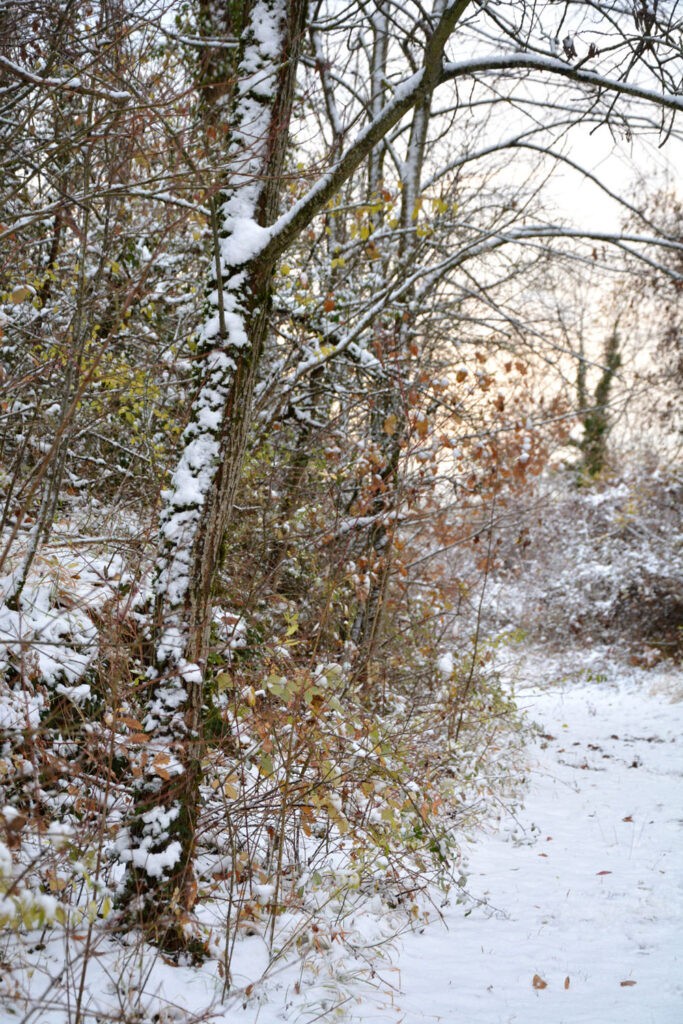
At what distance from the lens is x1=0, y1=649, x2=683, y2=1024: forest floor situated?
2586 mm

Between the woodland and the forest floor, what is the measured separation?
0.30 ft

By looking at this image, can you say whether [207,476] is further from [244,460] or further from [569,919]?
[569,919]

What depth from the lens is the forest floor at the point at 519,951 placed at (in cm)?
259

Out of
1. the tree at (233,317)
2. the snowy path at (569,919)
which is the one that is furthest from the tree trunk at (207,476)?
the snowy path at (569,919)

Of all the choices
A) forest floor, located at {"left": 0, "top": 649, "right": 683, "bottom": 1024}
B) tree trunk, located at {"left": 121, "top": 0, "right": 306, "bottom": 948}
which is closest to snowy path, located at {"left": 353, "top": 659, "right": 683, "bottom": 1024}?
forest floor, located at {"left": 0, "top": 649, "right": 683, "bottom": 1024}

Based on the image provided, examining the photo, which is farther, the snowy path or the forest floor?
the snowy path

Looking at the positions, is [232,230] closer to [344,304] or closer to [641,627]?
[344,304]

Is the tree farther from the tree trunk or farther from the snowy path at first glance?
the snowy path

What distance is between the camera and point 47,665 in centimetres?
332

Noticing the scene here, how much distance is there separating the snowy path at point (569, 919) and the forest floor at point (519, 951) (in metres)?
0.01

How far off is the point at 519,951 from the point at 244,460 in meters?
3.11

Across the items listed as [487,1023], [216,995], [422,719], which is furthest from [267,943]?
[422,719]

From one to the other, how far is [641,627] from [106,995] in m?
11.7

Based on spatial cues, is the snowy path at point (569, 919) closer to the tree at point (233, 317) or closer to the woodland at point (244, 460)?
the woodland at point (244, 460)
